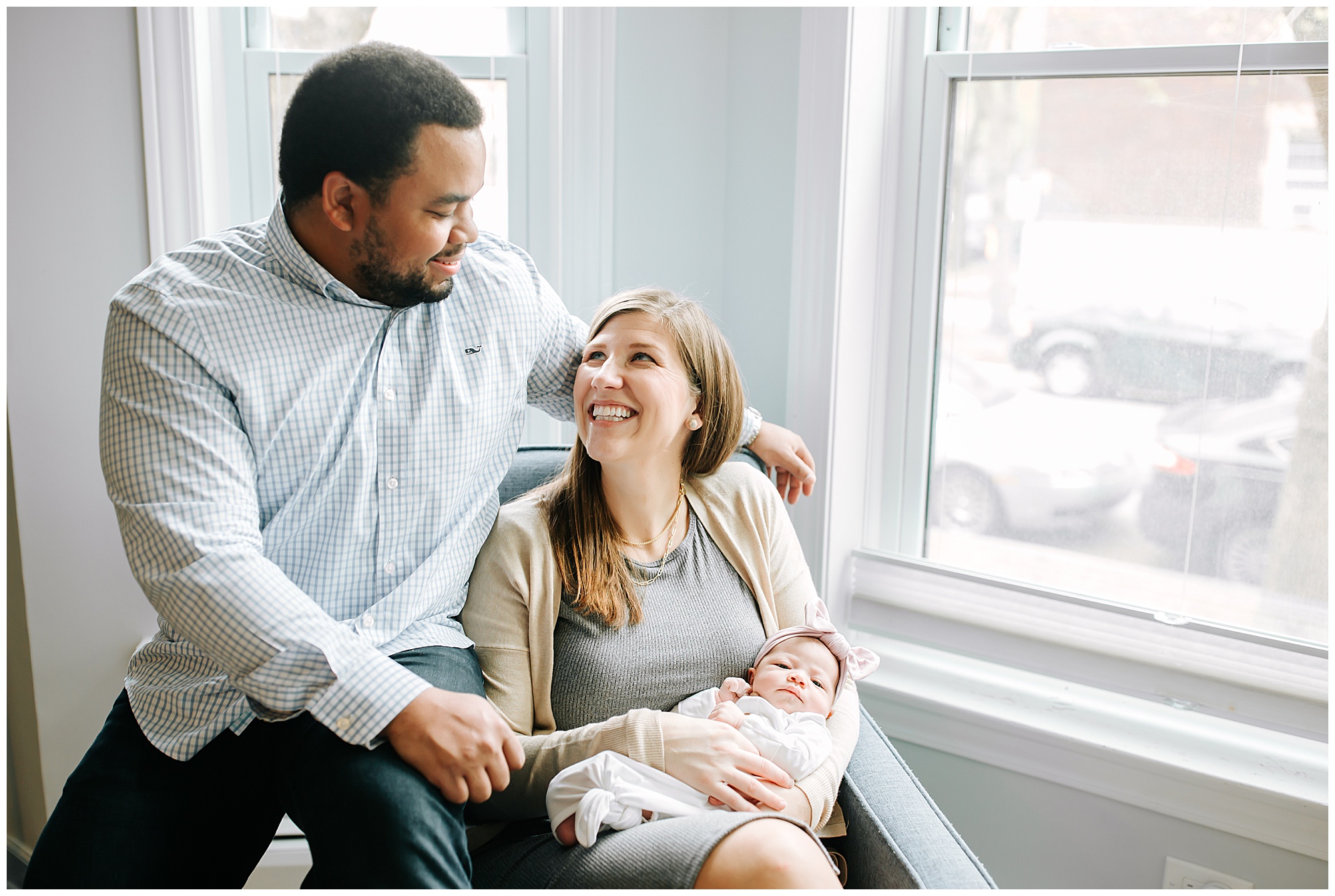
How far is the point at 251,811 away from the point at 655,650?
620 millimetres

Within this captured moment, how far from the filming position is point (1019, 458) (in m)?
1.90

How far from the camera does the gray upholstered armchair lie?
1.20 meters

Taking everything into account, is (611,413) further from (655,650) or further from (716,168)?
(716,168)

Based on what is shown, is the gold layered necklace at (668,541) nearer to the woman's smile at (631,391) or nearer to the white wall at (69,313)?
the woman's smile at (631,391)

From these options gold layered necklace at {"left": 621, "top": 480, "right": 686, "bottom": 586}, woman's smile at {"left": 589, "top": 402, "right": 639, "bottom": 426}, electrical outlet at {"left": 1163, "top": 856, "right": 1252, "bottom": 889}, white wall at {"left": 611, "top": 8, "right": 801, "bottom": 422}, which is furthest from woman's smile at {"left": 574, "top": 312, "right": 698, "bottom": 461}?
electrical outlet at {"left": 1163, "top": 856, "right": 1252, "bottom": 889}

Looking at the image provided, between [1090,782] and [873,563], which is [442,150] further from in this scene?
[1090,782]

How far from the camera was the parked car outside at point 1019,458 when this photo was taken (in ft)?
5.97

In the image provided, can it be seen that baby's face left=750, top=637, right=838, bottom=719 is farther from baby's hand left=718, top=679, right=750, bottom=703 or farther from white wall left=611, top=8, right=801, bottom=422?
white wall left=611, top=8, right=801, bottom=422

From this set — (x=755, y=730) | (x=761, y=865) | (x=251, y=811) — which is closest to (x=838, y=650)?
(x=755, y=730)

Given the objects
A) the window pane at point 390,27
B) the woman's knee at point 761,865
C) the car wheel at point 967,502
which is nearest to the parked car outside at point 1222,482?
the car wheel at point 967,502

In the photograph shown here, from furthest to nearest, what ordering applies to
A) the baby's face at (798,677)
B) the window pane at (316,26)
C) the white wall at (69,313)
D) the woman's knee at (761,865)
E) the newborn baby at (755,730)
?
the window pane at (316,26)
the white wall at (69,313)
the baby's face at (798,677)
the newborn baby at (755,730)
the woman's knee at (761,865)

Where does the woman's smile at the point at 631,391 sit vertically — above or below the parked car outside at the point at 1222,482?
above

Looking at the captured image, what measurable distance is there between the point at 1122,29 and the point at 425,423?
142cm

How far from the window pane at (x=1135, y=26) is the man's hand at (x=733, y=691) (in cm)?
130
